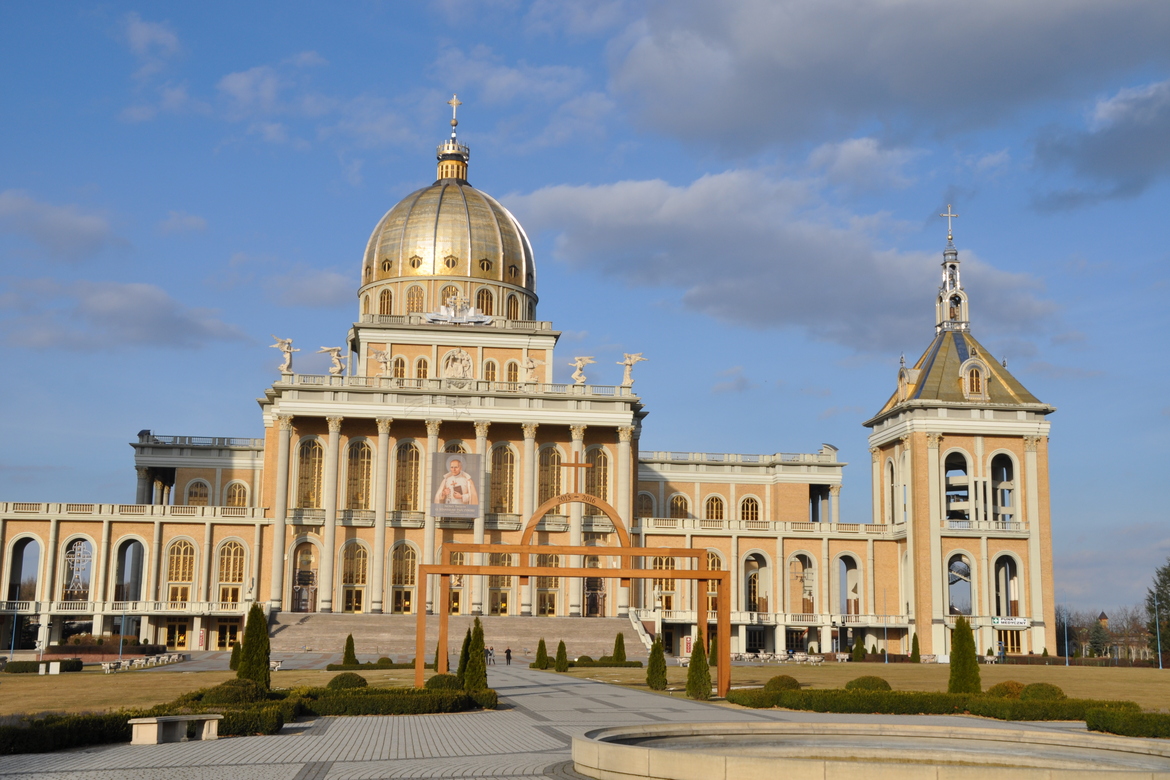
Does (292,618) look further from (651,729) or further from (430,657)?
(651,729)

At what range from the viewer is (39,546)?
231 feet

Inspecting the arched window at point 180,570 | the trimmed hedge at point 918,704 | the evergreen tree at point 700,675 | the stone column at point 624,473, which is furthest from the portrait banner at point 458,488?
the trimmed hedge at point 918,704

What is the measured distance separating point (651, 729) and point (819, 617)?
5432cm

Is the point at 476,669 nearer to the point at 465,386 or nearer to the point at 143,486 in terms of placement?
the point at 465,386

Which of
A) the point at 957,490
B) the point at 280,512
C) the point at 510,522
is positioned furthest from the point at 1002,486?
the point at 280,512

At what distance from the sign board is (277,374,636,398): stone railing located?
24553 mm

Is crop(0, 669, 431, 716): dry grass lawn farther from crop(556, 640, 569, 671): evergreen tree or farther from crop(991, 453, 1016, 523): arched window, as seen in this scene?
crop(991, 453, 1016, 523): arched window

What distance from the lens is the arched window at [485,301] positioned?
84.4 metres

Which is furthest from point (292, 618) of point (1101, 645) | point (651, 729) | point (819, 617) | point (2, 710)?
point (1101, 645)

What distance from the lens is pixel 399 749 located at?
23.1 m

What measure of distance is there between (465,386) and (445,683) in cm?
4262

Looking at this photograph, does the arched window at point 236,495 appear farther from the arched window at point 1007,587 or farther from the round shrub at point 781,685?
the round shrub at point 781,685

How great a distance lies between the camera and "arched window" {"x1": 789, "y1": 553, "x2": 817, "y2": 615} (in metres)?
77.5

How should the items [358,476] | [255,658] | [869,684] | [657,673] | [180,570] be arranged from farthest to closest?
1. [358,476]
2. [180,570]
3. [657,673]
4. [869,684]
5. [255,658]
